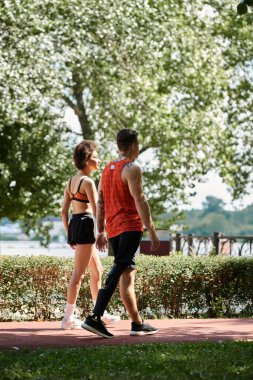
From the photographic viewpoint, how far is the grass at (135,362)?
691 cm

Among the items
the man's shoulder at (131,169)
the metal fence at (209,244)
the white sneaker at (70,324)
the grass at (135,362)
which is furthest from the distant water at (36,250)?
the grass at (135,362)

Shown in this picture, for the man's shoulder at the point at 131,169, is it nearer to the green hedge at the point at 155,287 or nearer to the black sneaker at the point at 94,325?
the black sneaker at the point at 94,325

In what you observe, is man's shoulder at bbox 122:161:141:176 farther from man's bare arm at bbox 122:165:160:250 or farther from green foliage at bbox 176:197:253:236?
green foliage at bbox 176:197:253:236

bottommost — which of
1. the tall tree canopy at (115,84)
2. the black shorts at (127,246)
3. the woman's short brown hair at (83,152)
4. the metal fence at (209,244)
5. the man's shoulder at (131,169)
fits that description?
the black shorts at (127,246)

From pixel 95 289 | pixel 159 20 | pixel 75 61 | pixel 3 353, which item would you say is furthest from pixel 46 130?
pixel 3 353

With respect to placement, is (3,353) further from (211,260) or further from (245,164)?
(245,164)

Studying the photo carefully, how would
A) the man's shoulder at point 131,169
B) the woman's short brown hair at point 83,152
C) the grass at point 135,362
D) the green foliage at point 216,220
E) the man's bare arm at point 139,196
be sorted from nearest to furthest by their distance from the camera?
the grass at point 135,362 → the man's bare arm at point 139,196 → the man's shoulder at point 131,169 → the woman's short brown hair at point 83,152 → the green foliage at point 216,220

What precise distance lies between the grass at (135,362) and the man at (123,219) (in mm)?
725

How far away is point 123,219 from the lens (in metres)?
8.98

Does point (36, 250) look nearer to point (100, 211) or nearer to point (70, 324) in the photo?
point (70, 324)

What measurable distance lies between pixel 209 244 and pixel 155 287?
34.7 feet

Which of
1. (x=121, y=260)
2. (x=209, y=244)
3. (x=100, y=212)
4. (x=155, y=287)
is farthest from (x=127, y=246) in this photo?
(x=209, y=244)

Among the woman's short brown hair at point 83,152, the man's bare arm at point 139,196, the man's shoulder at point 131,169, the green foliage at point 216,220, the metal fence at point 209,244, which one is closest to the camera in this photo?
the man's bare arm at point 139,196

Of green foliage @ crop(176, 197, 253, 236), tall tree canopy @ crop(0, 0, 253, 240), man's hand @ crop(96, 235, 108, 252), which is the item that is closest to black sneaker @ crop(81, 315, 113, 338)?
man's hand @ crop(96, 235, 108, 252)
